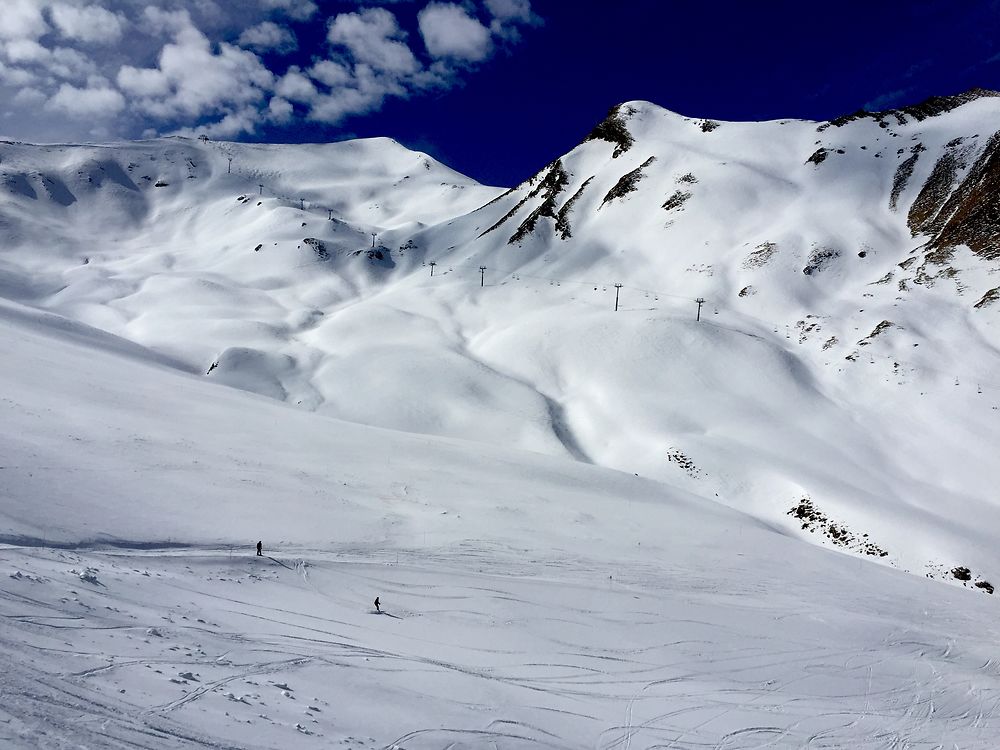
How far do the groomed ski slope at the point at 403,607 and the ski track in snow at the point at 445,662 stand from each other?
0.23ft

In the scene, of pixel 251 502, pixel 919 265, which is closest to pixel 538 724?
pixel 251 502

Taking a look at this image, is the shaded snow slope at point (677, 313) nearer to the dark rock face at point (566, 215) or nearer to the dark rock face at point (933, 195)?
the dark rock face at point (933, 195)

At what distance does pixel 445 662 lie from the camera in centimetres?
1501

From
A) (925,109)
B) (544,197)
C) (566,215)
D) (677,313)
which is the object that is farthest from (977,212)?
(544,197)

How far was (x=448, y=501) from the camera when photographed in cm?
2744

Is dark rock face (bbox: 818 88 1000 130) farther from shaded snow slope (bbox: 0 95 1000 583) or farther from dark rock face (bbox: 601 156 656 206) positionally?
dark rock face (bbox: 601 156 656 206)

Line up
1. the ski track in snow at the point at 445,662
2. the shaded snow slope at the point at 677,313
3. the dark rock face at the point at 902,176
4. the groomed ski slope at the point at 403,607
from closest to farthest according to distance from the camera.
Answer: the ski track in snow at the point at 445,662 → the groomed ski slope at the point at 403,607 → the shaded snow slope at the point at 677,313 → the dark rock face at the point at 902,176

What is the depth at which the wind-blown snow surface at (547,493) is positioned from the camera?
1291 cm

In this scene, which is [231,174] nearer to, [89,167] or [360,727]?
[89,167]

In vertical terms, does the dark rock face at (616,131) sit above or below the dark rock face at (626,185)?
above

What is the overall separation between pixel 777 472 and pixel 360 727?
35197 mm

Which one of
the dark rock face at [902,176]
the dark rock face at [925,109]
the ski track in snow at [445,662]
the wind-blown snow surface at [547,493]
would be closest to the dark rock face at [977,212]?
the wind-blown snow surface at [547,493]

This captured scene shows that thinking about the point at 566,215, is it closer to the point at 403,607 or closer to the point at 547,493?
the point at 547,493

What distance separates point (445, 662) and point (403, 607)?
11.2 ft
